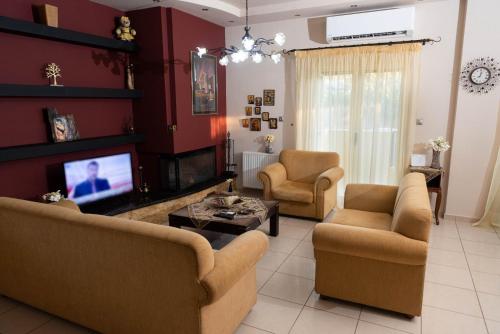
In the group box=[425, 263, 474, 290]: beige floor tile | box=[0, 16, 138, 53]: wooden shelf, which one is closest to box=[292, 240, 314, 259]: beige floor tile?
box=[425, 263, 474, 290]: beige floor tile

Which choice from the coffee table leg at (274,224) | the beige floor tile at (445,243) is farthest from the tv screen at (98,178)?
the beige floor tile at (445,243)

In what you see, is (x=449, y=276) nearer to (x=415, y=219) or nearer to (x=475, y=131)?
(x=415, y=219)

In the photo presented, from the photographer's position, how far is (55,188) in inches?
156

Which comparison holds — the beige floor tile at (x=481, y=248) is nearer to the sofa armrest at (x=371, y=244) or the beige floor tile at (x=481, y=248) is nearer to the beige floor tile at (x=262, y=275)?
the sofa armrest at (x=371, y=244)

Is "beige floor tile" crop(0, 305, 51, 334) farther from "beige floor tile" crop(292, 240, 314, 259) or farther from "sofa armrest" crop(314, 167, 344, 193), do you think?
"sofa armrest" crop(314, 167, 344, 193)

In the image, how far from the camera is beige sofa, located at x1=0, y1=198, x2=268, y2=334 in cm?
191

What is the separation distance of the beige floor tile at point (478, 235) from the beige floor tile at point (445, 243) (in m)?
0.21

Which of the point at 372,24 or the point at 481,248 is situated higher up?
the point at 372,24

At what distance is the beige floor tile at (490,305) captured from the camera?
2602mm

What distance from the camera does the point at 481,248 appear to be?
3795 mm

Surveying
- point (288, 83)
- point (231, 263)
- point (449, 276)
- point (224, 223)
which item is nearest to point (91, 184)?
point (224, 223)

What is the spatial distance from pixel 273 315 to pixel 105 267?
1308 millimetres

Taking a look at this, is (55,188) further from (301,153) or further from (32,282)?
(301,153)

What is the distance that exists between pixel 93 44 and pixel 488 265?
504 cm
